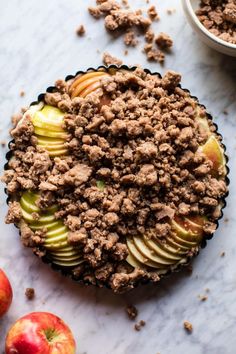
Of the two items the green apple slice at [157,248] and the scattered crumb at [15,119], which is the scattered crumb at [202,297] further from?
the scattered crumb at [15,119]

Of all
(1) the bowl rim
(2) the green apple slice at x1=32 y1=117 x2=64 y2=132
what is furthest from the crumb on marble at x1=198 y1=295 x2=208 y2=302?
(1) the bowl rim

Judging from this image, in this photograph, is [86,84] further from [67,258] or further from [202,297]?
[202,297]

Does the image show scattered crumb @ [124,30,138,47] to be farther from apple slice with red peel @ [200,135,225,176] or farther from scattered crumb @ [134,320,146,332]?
scattered crumb @ [134,320,146,332]

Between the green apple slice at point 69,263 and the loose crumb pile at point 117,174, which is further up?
the loose crumb pile at point 117,174

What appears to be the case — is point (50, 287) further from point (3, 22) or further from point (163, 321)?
point (3, 22)

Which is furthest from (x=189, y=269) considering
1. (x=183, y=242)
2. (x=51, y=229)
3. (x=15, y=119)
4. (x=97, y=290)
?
(x=15, y=119)

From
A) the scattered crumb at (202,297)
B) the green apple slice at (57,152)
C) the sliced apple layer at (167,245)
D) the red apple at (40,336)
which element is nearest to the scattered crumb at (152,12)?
the green apple slice at (57,152)

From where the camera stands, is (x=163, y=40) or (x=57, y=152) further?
(x=163, y=40)

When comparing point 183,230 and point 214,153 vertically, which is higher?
point 214,153
